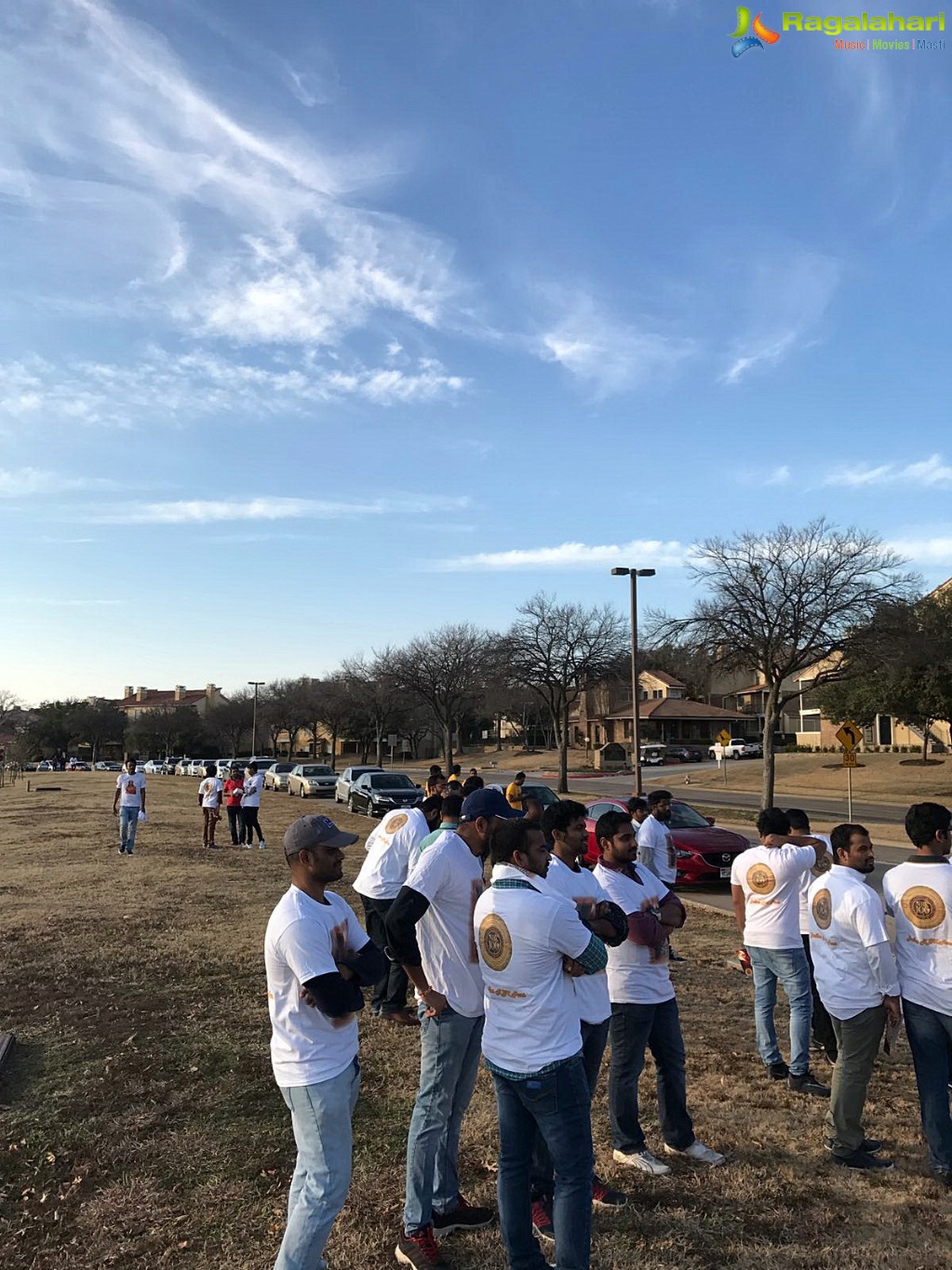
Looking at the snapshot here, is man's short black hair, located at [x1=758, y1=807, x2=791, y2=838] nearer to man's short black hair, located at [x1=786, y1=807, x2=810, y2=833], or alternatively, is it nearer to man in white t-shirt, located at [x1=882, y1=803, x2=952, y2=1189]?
man's short black hair, located at [x1=786, y1=807, x2=810, y2=833]

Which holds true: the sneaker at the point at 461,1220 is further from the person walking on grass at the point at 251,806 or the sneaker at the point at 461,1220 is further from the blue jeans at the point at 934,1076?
the person walking on grass at the point at 251,806

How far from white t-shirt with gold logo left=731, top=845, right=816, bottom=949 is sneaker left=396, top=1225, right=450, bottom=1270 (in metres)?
2.82

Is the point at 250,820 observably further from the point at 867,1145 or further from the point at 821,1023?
the point at 867,1145

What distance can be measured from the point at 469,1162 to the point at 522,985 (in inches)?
76.0

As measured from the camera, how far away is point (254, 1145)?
470cm

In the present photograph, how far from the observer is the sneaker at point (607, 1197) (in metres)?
4.01

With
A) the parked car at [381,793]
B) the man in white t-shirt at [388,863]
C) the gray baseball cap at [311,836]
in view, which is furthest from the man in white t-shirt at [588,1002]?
the parked car at [381,793]

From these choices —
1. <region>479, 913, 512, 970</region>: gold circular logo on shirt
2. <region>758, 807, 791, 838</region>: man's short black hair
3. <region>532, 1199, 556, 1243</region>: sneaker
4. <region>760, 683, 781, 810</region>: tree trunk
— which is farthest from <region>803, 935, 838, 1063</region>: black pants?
<region>760, 683, 781, 810</region>: tree trunk

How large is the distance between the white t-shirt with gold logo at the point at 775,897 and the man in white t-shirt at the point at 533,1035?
270 centimetres

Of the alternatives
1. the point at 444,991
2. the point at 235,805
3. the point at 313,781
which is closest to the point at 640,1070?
the point at 444,991

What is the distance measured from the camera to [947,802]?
31.9 meters

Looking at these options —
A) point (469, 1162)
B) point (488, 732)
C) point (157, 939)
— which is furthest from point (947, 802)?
point (488, 732)

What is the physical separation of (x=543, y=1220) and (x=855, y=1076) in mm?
1729

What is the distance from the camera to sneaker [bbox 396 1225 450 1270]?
3549mm
